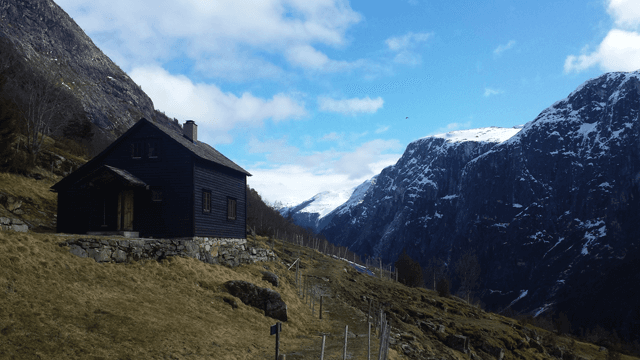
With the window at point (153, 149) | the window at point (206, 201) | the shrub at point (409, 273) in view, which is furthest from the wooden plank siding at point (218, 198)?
the shrub at point (409, 273)

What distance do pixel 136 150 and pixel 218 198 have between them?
22.8 ft

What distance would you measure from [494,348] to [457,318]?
8711 millimetres

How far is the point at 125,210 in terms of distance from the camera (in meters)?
30.9

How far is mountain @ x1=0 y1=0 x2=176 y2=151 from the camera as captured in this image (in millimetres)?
117062

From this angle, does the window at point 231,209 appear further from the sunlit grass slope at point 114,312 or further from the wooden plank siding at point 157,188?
the sunlit grass slope at point 114,312

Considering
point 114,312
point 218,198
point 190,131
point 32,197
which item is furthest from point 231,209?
point 114,312

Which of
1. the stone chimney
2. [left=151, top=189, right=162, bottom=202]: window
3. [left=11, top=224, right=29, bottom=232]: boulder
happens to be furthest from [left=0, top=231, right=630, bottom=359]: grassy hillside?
the stone chimney

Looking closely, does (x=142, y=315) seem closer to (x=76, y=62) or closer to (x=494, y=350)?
(x=494, y=350)

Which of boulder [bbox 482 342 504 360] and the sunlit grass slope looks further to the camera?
boulder [bbox 482 342 504 360]

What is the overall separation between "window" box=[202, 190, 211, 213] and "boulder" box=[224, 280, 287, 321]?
8.67 m

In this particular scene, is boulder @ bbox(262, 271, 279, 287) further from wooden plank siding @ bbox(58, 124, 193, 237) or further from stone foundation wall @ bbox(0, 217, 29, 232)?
stone foundation wall @ bbox(0, 217, 29, 232)

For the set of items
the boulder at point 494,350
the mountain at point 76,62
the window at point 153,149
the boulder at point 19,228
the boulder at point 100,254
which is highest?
the mountain at point 76,62

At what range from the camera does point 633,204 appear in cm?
18912

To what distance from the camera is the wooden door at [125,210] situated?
3056 cm
